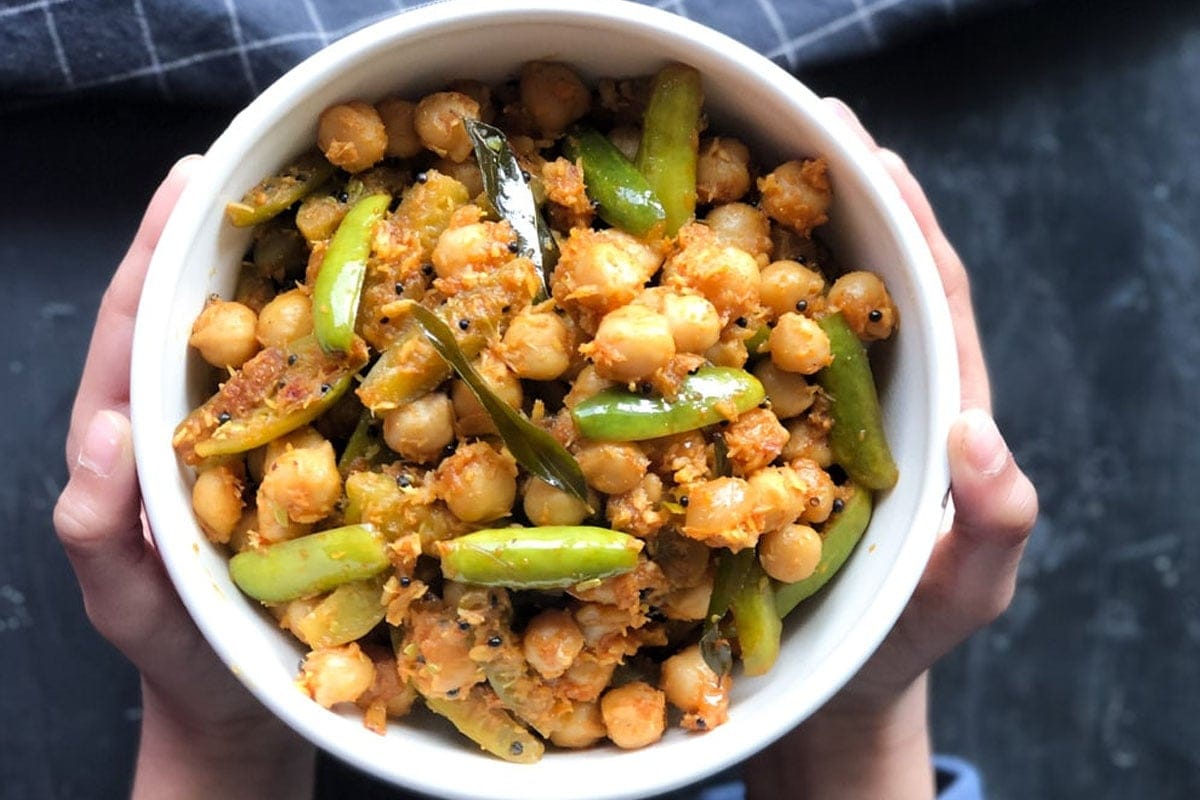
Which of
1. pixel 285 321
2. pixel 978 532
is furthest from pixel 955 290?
pixel 285 321

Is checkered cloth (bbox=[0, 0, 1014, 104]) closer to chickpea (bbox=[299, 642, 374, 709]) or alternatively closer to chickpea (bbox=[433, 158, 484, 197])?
chickpea (bbox=[433, 158, 484, 197])

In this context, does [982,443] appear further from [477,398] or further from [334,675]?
[334,675]

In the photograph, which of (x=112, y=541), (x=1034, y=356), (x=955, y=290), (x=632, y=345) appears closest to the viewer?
(x=632, y=345)

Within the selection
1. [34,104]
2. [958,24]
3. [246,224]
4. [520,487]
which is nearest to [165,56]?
[34,104]

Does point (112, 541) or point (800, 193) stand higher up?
point (800, 193)

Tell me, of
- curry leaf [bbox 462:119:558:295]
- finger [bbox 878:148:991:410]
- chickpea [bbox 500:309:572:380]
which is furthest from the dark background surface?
chickpea [bbox 500:309:572:380]

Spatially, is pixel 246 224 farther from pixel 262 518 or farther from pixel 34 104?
pixel 34 104

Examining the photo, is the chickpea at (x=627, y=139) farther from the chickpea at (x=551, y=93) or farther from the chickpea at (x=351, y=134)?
the chickpea at (x=351, y=134)
